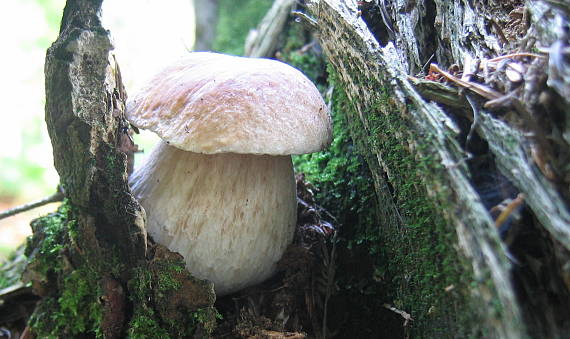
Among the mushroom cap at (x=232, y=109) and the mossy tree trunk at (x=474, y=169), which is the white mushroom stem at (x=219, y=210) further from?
the mossy tree trunk at (x=474, y=169)

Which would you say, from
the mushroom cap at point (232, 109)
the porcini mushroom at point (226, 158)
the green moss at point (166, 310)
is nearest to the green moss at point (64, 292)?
the green moss at point (166, 310)

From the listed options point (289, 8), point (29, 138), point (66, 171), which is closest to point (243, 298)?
point (66, 171)

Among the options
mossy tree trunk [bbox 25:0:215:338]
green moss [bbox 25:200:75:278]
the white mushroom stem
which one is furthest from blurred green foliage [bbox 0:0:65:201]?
the white mushroom stem

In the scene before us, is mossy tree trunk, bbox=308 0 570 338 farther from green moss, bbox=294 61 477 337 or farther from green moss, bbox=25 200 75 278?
green moss, bbox=25 200 75 278

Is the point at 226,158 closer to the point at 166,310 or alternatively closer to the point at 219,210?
the point at 219,210

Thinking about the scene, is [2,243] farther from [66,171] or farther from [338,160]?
[338,160]

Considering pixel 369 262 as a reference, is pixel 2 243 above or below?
below

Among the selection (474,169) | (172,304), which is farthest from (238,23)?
(474,169)
